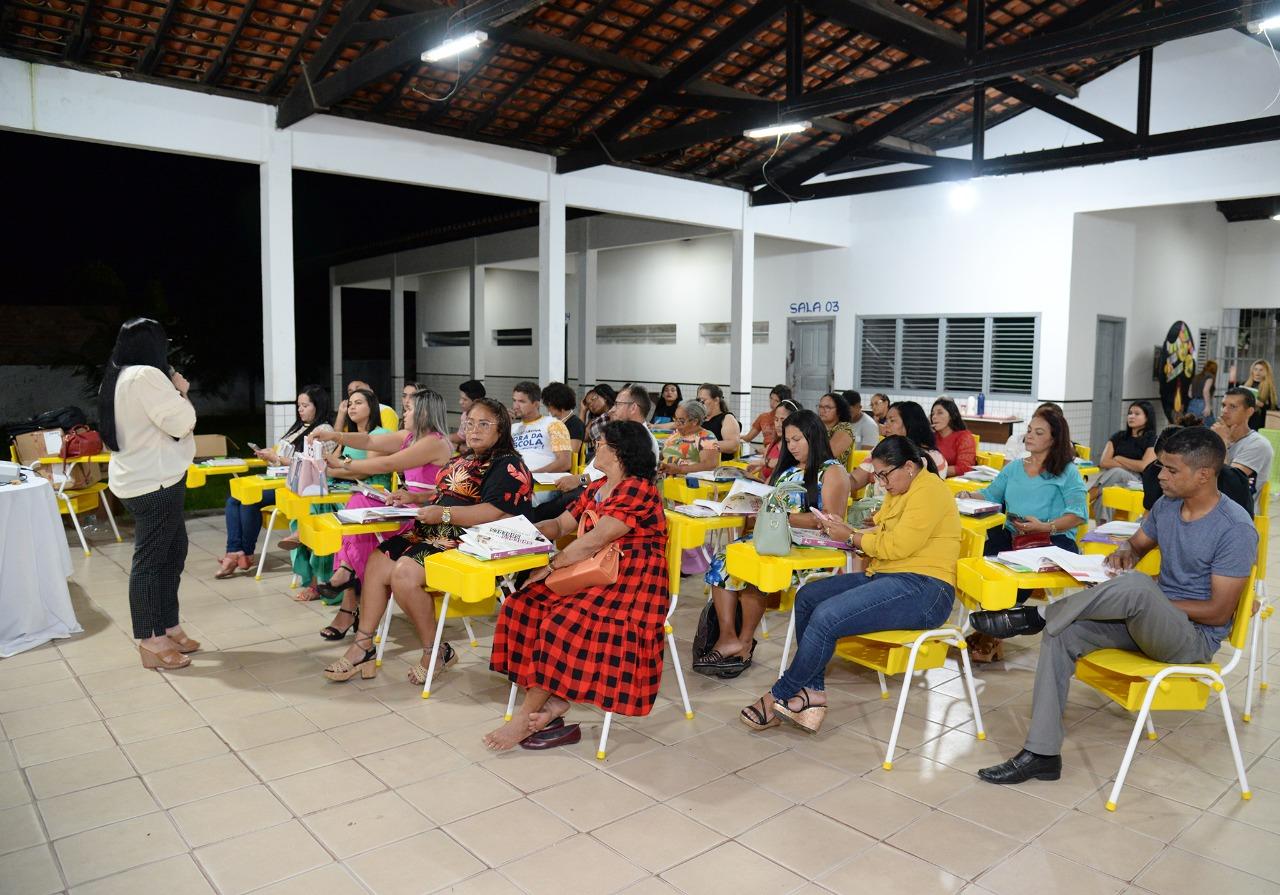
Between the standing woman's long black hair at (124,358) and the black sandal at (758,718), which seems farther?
the standing woman's long black hair at (124,358)

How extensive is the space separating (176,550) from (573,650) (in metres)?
2.25

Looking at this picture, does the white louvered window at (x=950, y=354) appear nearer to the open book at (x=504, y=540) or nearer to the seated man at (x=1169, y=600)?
the seated man at (x=1169, y=600)

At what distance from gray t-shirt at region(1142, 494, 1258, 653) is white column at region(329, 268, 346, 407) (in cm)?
1849

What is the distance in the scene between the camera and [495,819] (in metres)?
2.99

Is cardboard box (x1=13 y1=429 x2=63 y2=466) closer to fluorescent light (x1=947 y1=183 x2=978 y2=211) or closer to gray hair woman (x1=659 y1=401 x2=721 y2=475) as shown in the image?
gray hair woman (x1=659 y1=401 x2=721 y2=475)

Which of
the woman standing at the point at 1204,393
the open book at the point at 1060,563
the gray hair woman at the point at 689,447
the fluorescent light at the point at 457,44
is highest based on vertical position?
the fluorescent light at the point at 457,44

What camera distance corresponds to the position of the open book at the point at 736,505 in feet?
14.1

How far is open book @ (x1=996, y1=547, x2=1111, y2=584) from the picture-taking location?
3.30m

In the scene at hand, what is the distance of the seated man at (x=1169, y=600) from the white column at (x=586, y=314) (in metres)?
11.8

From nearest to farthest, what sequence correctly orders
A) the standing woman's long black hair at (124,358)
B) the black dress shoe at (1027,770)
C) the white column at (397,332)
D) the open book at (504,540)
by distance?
1. the black dress shoe at (1027,770)
2. the open book at (504,540)
3. the standing woman's long black hair at (124,358)
4. the white column at (397,332)

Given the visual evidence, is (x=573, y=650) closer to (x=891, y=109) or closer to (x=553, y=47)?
(x=553, y=47)

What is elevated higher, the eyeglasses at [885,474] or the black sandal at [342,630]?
the eyeglasses at [885,474]

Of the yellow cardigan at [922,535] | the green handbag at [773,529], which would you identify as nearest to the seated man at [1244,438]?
the yellow cardigan at [922,535]

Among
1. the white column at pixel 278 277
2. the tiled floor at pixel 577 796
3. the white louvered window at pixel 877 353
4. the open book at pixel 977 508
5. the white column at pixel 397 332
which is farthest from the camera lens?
the white column at pixel 397 332
